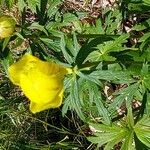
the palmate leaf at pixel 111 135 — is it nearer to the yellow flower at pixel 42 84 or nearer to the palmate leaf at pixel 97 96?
the palmate leaf at pixel 97 96

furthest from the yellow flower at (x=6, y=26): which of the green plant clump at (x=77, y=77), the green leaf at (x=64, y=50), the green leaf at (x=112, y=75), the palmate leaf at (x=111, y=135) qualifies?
the palmate leaf at (x=111, y=135)

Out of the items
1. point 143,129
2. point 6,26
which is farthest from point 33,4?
point 143,129

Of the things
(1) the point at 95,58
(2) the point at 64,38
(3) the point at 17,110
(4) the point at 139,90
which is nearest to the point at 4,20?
(2) the point at 64,38

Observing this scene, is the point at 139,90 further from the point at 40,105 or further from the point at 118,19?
the point at 40,105

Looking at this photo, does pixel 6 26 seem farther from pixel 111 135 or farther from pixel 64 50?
pixel 111 135

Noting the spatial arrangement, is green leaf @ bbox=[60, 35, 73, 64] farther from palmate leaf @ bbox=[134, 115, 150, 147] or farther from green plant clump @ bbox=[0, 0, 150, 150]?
palmate leaf @ bbox=[134, 115, 150, 147]
